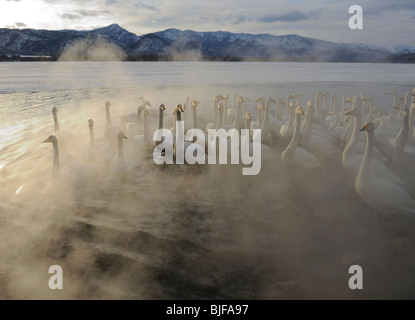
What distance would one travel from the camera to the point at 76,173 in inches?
396

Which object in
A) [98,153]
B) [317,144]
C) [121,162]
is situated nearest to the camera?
[121,162]

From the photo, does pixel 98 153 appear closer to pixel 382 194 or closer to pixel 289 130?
pixel 289 130

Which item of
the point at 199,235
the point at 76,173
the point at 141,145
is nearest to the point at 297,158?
the point at 199,235

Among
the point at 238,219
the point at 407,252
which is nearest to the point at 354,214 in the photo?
the point at 407,252

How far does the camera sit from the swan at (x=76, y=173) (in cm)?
991

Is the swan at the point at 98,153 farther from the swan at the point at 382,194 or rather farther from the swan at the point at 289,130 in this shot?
the swan at the point at 382,194

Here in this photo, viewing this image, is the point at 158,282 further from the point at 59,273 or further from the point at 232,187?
the point at 232,187

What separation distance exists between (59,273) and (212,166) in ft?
19.6

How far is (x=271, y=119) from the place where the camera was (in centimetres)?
1700

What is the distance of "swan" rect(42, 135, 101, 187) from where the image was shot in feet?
32.5

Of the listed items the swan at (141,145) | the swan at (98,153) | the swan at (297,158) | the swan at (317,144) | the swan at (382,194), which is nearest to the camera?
the swan at (382,194)

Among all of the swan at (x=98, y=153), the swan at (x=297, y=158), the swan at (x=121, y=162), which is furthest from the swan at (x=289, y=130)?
the swan at (x=98, y=153)

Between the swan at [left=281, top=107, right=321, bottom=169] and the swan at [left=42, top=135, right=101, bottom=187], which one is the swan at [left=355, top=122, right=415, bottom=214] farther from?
the swan at [left=42, top=135, right=101, bottom=187]

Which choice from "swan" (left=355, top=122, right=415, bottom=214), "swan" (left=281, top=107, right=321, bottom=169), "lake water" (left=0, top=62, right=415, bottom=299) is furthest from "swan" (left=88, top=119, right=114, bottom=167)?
"swan" (left=355, top=122, right=415, bottom=214)
